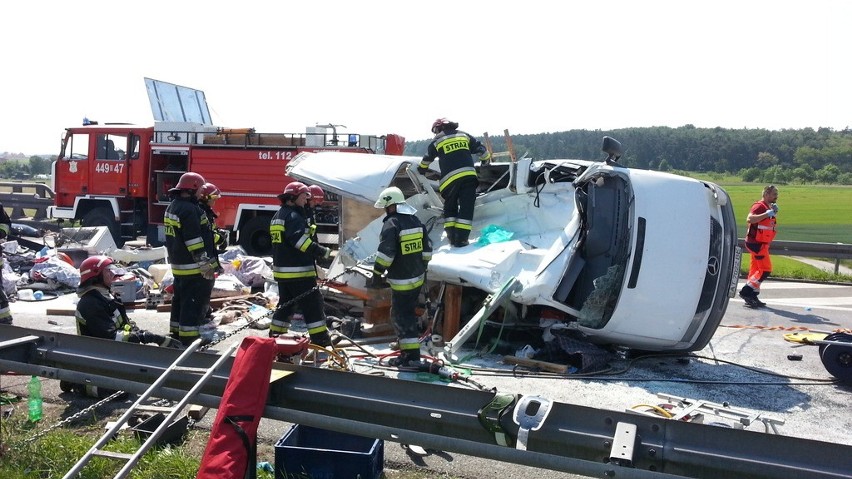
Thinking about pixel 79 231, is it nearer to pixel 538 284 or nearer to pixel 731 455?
pixel 538 284

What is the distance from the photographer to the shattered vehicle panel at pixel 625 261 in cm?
643

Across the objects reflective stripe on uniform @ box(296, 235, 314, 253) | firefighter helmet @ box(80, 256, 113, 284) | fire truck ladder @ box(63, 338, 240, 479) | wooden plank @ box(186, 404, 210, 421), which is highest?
reflective stripe on uniform @ box(296, 235, 314, 253)

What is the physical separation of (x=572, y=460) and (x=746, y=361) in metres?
5.23

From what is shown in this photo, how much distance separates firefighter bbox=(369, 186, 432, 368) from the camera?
21.5ft

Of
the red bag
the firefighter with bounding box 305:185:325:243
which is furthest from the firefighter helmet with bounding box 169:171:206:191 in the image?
the red bag

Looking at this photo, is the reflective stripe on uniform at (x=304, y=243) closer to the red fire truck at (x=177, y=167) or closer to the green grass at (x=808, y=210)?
the red fire truck at (x=177, y=167)

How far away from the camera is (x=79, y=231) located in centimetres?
1232

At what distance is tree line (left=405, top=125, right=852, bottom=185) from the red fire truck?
684 centimetres

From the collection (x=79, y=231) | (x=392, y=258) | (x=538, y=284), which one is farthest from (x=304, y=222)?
(x=79, y=231)

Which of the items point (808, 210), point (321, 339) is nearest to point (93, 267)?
point (321, 339)

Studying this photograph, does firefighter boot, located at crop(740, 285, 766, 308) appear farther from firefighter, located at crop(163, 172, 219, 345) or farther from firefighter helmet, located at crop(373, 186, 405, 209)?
firefighter, located at crop(163, 172, 219, 345)

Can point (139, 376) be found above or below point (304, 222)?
below

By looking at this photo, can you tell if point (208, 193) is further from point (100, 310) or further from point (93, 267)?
point (100, 310)

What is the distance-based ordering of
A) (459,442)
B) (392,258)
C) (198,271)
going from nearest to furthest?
(459,442)
(392,258)
(198,271)
